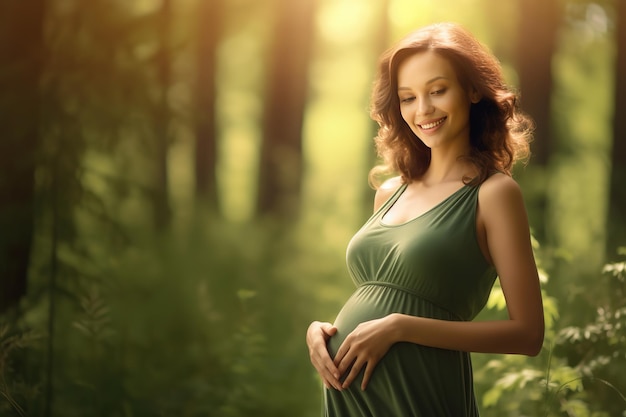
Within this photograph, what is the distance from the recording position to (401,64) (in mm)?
2074

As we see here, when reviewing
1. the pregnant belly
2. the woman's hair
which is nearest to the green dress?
the pregnant belly

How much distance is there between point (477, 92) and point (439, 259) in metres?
0.48

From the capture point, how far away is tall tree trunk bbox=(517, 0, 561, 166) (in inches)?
142

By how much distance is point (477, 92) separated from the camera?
2.01 metres

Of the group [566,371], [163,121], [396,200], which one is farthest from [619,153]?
[163,121]

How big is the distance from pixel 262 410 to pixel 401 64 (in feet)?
7.30

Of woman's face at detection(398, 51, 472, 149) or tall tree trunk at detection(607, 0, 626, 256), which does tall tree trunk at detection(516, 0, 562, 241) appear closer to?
tall tree trunk at detection(607, 0, 626, 256)

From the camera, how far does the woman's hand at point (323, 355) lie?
75.1 inches

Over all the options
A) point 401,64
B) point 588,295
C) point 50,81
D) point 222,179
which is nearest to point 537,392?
point 588,295

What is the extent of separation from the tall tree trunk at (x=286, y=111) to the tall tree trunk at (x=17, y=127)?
3.80ft

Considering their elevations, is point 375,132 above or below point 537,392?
above

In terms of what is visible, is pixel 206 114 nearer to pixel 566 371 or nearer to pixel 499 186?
pixel 566 371

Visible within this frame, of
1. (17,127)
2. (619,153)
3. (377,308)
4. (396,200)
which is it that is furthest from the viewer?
(17,127)

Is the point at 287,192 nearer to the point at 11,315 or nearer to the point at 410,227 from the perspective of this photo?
the point at 11,315
